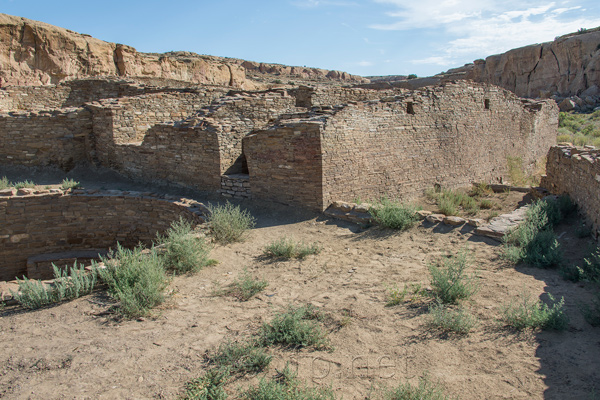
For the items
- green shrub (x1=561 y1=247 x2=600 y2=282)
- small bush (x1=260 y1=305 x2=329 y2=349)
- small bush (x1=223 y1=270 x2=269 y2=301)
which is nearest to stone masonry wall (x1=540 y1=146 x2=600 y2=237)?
green shrub (x1=561 y1=247 x2=600 y2=282)

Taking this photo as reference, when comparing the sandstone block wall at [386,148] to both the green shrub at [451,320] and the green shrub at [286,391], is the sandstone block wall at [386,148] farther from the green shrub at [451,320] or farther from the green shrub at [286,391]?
the green shrub at [286,391]

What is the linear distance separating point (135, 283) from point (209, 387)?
1.97 m

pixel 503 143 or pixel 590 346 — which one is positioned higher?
pixel 503 143

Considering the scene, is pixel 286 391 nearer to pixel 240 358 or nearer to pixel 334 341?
pixel 240 358

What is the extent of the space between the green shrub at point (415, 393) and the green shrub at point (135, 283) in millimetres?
2695

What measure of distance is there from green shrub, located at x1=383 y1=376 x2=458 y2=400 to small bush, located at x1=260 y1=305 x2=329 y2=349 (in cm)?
86

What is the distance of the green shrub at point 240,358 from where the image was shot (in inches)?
129

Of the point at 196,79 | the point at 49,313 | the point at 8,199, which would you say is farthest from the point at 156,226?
the point at 196,79

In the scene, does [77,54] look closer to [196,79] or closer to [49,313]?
[196,79]

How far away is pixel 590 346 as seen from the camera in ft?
11.0

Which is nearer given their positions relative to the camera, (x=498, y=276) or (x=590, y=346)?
(x=590, y=346)

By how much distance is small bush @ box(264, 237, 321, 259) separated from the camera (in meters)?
5.96

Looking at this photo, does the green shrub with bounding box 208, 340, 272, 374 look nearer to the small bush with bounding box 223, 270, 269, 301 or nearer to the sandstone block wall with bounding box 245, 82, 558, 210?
the small bush with bounding box 223, 270, 269, 301

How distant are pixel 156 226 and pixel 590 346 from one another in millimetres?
7918
